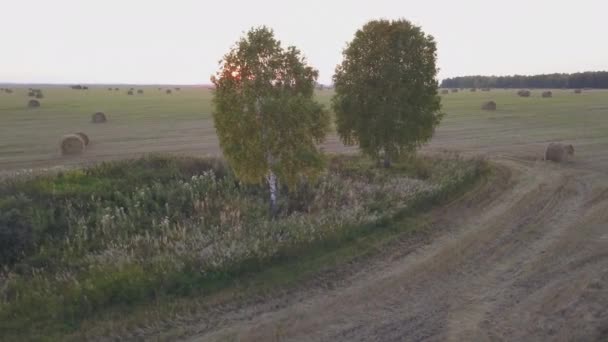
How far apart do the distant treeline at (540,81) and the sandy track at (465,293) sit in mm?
129518

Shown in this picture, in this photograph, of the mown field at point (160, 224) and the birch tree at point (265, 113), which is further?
the birch tree at point (265, 113)

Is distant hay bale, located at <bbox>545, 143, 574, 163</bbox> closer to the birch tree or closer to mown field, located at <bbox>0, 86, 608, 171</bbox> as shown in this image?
mown field, located at <bbox>0, 86, 608, 171</bbox>

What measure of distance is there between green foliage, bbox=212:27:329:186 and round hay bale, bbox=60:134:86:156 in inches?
659

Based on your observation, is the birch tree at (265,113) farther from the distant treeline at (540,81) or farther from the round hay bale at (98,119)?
the distant treeline at (540,81)

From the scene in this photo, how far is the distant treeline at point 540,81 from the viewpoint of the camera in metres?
125

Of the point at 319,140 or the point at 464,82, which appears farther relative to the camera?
the point at 464,82

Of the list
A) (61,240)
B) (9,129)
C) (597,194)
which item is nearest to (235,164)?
(61,240)

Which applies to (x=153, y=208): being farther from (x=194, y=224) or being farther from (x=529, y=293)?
(x=529, y=293)

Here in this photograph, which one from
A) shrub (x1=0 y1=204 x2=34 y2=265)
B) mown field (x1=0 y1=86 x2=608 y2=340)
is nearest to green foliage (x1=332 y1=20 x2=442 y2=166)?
mown field (x1=0 y1=86 x2=608 y2=340)

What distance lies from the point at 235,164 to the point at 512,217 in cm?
816

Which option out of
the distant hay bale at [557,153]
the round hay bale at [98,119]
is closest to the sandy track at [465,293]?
the distant hay bale at [557,153]

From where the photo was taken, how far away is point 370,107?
20.9 meters

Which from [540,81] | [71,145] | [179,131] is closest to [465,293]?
[71,145]

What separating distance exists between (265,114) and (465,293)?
6.97 metres
